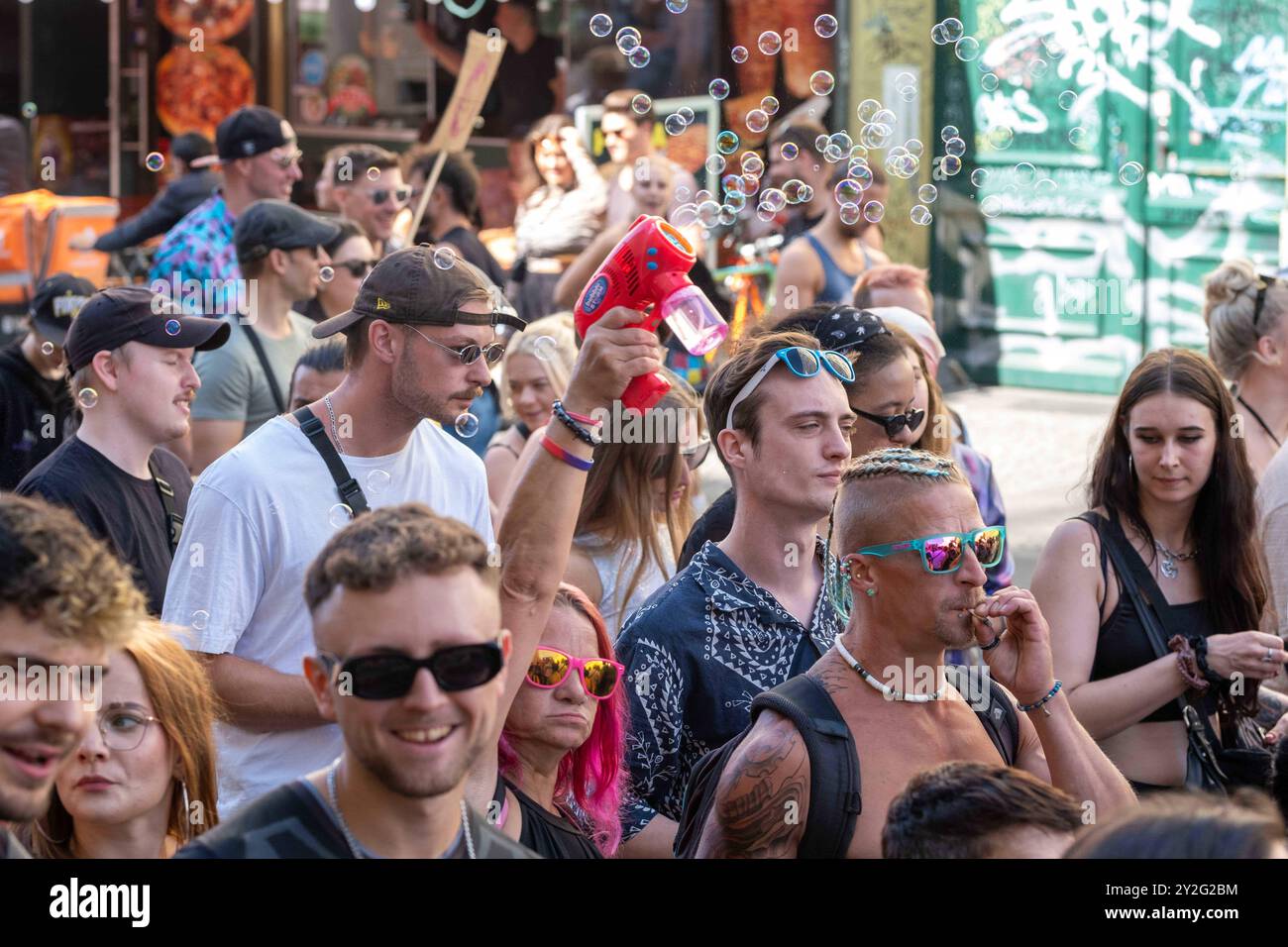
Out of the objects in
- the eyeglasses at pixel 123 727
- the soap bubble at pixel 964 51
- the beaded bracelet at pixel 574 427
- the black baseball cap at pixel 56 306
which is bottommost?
the eyeglasses at pixel 123 727

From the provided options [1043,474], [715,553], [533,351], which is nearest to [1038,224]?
[1043,474]

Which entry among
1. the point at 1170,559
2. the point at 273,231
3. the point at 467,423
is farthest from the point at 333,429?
the point at 273,231

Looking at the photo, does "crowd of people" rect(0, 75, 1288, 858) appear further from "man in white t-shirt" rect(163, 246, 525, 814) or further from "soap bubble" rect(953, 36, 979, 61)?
"soap bubble" rect(953, 36, 979, 61)

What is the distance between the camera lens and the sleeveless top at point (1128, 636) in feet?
12.6

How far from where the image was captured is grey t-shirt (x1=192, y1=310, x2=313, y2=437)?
5.18 m

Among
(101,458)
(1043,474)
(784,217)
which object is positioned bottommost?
(1043,474)

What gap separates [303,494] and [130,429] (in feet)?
3.04

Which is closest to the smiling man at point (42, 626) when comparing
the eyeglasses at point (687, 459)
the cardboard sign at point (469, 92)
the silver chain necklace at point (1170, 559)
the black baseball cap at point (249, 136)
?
the eyeglasses at point (687, 459)

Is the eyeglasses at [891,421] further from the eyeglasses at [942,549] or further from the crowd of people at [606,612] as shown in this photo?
the eyeglasses at [942,549]

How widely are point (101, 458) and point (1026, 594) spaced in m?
2.11

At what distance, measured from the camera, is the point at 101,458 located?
3971 millimetres

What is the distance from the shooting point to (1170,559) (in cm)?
399

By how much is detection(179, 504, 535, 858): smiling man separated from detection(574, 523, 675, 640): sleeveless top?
1954 millimetres
